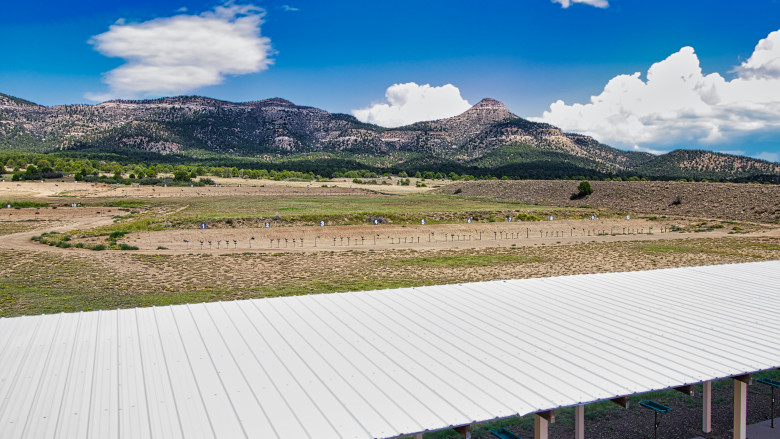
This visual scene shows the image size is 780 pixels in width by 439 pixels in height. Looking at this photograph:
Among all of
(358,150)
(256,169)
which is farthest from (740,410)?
(358,150)

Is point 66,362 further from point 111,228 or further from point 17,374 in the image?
point 111,228

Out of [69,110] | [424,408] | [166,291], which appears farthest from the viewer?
[69,110]

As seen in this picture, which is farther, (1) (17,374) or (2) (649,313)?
(2) (649,313)

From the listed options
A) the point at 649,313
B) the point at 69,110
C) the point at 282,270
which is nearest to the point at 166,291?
the point at 282,270

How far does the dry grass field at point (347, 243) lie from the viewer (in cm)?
2297

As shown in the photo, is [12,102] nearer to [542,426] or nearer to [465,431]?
[465,431]

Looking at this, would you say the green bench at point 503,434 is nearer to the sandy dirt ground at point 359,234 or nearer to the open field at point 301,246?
the open field at point 301,246

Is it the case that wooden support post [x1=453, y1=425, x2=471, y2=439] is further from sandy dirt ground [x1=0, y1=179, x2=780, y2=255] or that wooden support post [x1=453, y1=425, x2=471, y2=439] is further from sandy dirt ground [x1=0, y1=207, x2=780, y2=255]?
sandy dirt ground [x1=0, y1=179, x2=780, y2=255]

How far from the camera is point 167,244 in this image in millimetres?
40094

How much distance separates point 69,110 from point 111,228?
17569cm

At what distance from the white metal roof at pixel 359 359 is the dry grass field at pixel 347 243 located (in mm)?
1976

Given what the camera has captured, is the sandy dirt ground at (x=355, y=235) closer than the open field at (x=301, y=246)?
No

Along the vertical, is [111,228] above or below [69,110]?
below

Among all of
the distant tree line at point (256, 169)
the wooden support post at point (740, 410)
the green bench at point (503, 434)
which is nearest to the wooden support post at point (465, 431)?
the green bench at point (503, 434)
